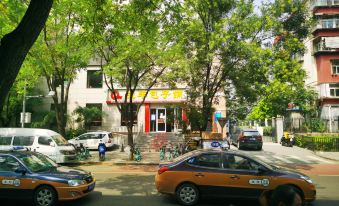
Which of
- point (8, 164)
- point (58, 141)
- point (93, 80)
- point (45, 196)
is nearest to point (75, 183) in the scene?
point (45, 196)

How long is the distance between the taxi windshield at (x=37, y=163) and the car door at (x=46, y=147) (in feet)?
28.8

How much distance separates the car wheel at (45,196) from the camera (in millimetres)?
9312

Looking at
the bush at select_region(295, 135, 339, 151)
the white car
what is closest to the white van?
the white car

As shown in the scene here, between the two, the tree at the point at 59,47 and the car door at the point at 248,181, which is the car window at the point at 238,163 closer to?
the car door at the point at 248,181

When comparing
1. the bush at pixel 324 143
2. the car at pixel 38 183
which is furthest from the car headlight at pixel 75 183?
the bush at pixel 324 143

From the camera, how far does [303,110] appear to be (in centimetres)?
3709

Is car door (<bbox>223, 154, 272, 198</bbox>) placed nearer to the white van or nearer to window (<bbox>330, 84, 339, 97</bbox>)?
the white van

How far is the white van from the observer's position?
758 inches

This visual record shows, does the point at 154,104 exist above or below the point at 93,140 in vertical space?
above

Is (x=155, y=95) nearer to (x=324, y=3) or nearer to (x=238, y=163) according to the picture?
(x=324, y=3)

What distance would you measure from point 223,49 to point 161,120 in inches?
677

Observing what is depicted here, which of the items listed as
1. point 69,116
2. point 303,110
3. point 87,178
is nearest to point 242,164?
point 87,178

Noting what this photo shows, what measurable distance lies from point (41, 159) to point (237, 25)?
42.3ft

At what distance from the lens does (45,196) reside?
9336mm
